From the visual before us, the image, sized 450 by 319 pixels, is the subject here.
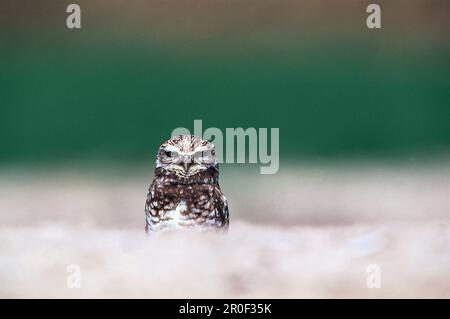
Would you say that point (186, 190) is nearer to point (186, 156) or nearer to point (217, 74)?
point (186, 156)

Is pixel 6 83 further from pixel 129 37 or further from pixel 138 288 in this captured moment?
pixel 138 288

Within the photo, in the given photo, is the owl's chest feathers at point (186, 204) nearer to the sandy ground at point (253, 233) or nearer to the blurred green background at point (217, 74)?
the sandy ground at point (253, 233)

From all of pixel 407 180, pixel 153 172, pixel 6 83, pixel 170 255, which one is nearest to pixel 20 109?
pixel 6 83

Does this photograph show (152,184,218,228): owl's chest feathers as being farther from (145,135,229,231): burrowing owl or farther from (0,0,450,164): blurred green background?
(0,0,450,164): blurred green background

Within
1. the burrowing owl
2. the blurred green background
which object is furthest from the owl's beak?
the blurred green background

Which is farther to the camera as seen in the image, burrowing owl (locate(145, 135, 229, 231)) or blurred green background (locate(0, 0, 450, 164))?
blurred green background (locate(0, 0, 450, 164))

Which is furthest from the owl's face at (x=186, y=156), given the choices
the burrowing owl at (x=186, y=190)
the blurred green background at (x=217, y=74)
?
the blurred green background at (x=217, y=74)

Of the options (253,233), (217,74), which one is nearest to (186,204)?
(253,233)
